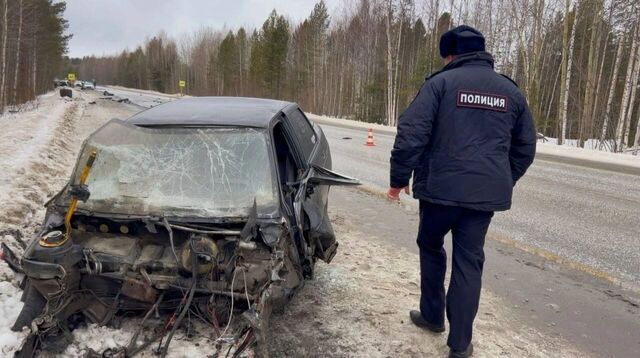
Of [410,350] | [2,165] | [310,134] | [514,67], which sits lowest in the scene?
[410,350]

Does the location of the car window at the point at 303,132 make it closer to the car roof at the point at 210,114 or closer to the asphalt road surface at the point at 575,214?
the car roof at the point at 210,114

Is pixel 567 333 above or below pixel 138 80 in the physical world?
below

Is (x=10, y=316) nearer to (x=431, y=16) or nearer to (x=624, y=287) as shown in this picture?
(x=624, y=287)

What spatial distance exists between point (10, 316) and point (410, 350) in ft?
8.90

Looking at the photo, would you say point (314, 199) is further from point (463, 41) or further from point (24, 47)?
point (24, 47)

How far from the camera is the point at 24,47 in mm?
34375

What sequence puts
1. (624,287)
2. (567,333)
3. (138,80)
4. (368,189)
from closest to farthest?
1. (567,333)
2. (624,287)
3. (368,189)
4. (138,80)

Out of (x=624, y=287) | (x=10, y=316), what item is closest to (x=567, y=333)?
(x=624, y=287)

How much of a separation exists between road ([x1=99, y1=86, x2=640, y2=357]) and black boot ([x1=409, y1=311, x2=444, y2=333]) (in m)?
0.90

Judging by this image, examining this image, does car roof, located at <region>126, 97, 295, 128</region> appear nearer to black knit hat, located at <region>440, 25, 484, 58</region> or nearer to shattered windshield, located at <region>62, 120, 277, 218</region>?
shattered windshield, located at <region>62, 120, 277, 218</region>

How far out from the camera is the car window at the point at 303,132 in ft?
13.7

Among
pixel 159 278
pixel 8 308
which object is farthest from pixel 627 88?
pixel 8 308

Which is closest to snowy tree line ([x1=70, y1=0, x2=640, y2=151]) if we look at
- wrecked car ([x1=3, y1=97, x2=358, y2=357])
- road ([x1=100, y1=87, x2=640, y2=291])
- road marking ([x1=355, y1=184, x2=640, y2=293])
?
road ([x1=100, y1=87, x2=640, y2=291])

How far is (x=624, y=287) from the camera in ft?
14.4
